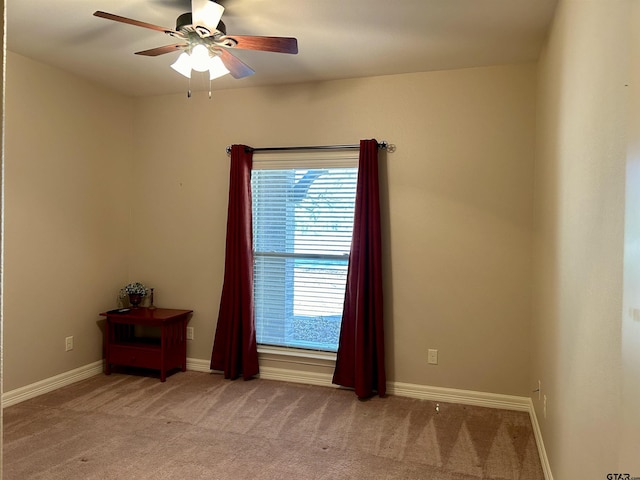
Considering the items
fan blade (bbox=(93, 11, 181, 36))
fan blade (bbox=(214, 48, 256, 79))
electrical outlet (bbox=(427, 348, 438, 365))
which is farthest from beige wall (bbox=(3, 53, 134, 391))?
electrical outlet (bbox=(427, 348, 438, 365))

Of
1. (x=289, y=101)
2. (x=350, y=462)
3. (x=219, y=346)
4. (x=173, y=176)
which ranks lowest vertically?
(x=350, y=462)

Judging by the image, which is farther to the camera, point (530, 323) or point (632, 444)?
point (530, 323)

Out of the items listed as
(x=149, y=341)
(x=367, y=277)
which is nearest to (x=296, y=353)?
(x=367, y=277)

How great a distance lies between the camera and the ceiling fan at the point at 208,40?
2291 millimetres

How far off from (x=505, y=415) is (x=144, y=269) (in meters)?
3.39

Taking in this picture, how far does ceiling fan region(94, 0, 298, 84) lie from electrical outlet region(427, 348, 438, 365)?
2.42 meters

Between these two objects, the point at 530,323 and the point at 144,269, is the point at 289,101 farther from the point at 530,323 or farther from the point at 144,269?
the point at 530,323

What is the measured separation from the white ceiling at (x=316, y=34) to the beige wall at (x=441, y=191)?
0.19 meters

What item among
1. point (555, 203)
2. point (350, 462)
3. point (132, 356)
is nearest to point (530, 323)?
point (555, 203)

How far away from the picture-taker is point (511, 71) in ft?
10.9

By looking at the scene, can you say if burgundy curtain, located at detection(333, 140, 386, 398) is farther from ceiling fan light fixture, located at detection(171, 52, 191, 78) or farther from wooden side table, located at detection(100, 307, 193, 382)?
wooden side table, located at detection(100, 307, 193, 382)

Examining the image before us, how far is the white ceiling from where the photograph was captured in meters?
2.53

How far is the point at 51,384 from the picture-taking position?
3590mm

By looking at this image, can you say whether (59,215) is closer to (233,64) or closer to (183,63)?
(183,63)
